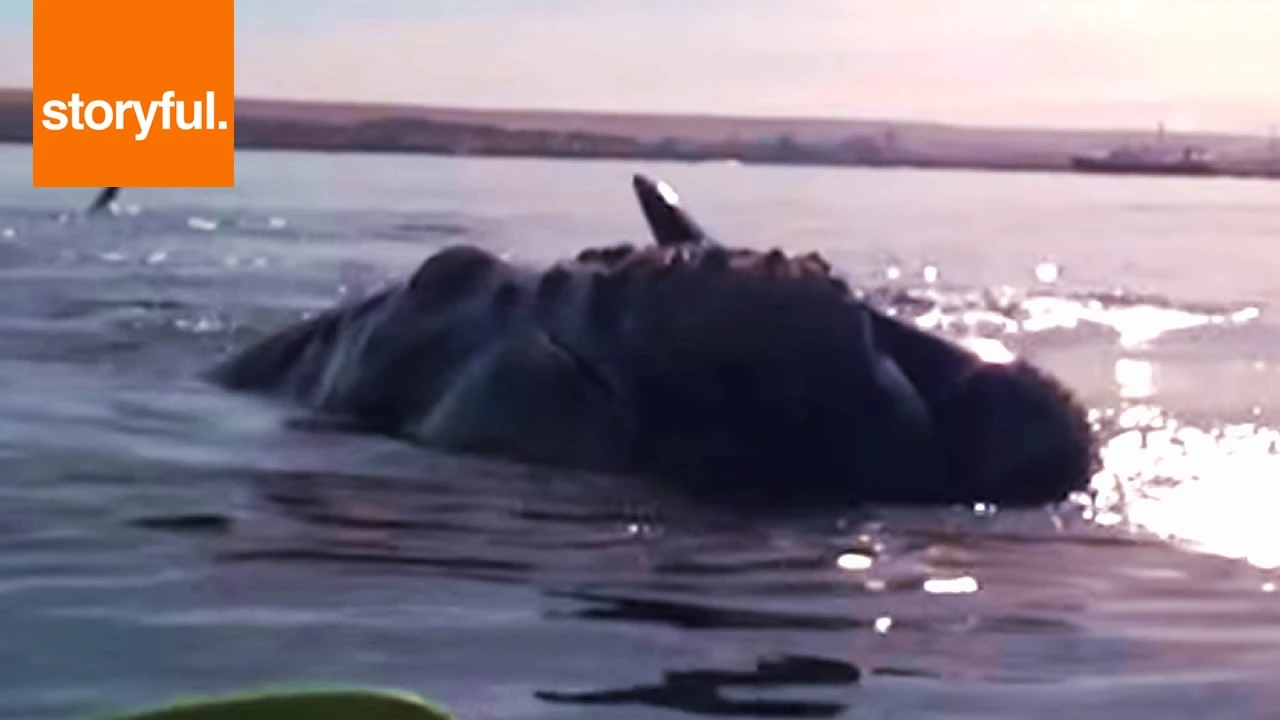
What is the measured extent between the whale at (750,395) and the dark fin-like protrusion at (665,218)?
65 centimetres

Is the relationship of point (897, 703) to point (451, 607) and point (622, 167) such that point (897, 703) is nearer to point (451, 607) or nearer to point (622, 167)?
point (451, 607)

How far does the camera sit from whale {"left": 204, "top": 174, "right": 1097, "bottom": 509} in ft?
26.1

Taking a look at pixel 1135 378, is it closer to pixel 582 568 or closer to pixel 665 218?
pixel 665 218

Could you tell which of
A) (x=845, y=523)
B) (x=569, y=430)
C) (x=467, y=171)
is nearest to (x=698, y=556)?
(x=845, y=523)

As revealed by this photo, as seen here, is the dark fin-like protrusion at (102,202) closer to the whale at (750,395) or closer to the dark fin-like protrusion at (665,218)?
the dark fin-like protrusion at (665,218)

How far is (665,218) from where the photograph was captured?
30.8 ft

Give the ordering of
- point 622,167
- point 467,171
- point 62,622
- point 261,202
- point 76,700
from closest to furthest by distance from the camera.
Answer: point 76,700 < point 62,622 < point 261,202 < point 467,171 < point 622,167

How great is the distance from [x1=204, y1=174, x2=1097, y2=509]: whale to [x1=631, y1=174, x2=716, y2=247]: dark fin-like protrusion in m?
0.65

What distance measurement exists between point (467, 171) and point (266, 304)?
28388mm

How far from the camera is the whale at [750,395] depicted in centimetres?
796

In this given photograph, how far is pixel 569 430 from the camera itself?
8.21 m

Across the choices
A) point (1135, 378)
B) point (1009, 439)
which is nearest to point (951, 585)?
point (1009, 439)

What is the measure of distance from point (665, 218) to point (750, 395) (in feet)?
5.20

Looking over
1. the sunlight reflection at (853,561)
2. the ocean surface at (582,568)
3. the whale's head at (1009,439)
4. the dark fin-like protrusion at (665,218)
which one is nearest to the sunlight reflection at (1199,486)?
the ocean surface at (582,568)
